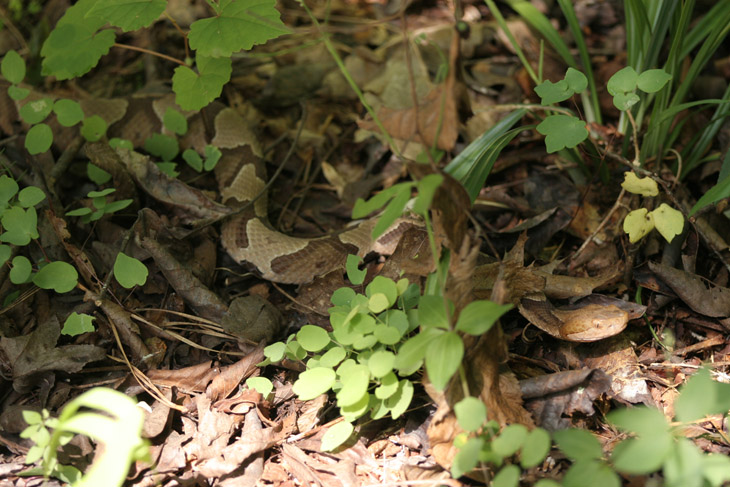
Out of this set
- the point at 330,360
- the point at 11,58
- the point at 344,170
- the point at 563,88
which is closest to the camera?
the point at 330,360

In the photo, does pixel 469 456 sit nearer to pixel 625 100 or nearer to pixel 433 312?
pixel 433 312

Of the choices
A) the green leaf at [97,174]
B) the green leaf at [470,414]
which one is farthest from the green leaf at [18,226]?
the green leaf at [470,414]

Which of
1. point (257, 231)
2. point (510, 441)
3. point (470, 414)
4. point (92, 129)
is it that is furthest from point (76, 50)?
point (510, 441)

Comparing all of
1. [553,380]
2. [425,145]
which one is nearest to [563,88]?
[425,145]

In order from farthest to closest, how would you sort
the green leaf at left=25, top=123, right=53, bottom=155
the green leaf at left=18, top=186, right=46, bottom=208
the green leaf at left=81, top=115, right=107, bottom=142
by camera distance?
the green leaf at left=81, top=115, right=107, bottom=142 < the green leaf at left=25, top=123, right=53, bottom=155 < the green leaf at left=18, top=186, right=46, bottom=208

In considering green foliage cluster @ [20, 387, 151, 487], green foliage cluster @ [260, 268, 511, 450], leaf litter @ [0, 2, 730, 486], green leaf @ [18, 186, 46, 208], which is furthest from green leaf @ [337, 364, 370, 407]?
green leaf @ [18, 186, 46, 208]

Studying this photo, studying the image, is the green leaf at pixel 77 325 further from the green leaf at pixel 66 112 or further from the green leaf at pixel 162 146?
the green leaf at pixel 162 146

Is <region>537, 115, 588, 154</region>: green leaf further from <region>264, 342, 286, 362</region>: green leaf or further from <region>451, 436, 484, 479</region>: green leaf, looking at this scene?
<region>264, 342, 286, 362</region>: green leaf

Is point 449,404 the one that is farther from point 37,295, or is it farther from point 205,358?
point 37,295
